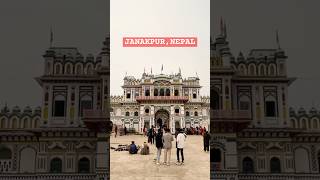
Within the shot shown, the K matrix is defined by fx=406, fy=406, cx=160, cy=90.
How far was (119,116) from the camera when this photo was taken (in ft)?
17.9

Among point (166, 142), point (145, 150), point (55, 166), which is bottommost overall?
point (55, 166)

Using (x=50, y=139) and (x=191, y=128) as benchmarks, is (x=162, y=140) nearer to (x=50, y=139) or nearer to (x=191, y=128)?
(x=191, y=128)

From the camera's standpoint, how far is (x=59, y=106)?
21.1ft

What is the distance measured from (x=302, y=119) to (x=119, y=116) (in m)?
2.94

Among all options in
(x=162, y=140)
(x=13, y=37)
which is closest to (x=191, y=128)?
(x=162, y=140)

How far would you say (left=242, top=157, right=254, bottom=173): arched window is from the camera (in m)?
6.32

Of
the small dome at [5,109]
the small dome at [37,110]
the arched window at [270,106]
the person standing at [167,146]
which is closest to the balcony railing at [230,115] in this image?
the arched window at [270,106]

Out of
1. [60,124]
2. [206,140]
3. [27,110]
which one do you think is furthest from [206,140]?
[27,110]

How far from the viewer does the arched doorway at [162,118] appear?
5.56 meters

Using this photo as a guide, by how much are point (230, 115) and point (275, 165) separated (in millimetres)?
1141

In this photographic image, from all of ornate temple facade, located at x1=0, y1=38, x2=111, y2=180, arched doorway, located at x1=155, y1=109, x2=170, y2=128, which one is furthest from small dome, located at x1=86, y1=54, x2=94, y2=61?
arched doorway, located at x1=155, y1=109, x2=170, y2=128

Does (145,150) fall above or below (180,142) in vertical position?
below

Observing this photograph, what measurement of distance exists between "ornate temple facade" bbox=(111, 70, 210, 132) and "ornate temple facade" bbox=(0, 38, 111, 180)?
760mm

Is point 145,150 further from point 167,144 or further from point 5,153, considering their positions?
point 5,153
